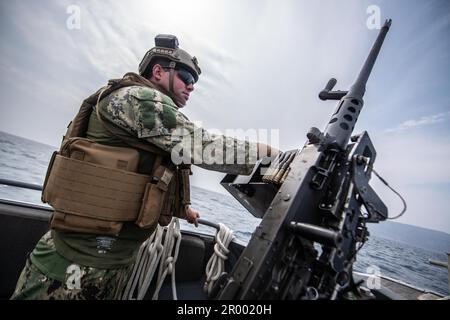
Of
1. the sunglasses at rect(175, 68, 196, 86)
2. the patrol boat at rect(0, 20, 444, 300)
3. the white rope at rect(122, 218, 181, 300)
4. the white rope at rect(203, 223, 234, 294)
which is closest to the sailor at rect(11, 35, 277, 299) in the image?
the patrol boat at rect(0, 20, 444, 300)

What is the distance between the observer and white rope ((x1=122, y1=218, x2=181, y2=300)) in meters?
2.29

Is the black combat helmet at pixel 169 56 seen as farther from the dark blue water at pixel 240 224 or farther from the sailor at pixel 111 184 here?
the dark blue water at pixel 240 224

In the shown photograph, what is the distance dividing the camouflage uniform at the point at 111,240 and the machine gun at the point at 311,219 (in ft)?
1.08

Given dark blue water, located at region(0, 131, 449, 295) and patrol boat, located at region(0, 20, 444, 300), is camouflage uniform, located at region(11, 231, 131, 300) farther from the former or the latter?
dark blue water, located at region(0, 131, 449, 295)

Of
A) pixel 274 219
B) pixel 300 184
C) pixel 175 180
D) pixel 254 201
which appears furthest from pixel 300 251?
pixel 175 180

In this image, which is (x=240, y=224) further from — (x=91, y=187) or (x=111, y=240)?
(x=91, y=187)

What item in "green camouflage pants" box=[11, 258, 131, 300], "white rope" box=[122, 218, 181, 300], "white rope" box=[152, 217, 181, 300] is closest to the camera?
"green camouflage pants" box=[11, 258, 131, 300]

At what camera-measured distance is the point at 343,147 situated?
5.10 feet

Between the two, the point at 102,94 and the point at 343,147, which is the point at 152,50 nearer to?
the point at 102,94

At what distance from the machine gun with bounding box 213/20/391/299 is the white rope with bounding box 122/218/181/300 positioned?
4.41ft

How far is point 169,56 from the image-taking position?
2.13 metres

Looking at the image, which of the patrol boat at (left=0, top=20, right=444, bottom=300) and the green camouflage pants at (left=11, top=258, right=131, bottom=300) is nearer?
the patrol boat at (left=0, top=20, right=444, bottom=300)

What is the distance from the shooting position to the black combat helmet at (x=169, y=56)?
2.12 meters

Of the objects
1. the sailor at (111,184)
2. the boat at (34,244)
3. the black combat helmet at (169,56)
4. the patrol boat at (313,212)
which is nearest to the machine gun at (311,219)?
the patrol boat at (313,212)
